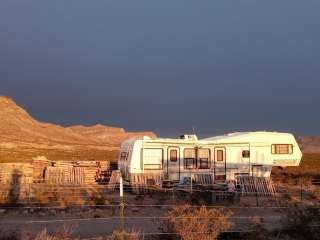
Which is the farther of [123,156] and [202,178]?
[123,156]

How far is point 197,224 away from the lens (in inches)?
407

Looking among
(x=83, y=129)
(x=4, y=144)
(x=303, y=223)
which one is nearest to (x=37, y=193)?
(x=303, y=223)

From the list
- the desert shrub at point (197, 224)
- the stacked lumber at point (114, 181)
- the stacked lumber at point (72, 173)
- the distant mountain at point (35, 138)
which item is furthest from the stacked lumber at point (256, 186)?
the distant mountain at point (35, 138)

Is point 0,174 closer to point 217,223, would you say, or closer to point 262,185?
point 262,185

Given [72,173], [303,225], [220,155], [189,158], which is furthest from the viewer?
[72,173]

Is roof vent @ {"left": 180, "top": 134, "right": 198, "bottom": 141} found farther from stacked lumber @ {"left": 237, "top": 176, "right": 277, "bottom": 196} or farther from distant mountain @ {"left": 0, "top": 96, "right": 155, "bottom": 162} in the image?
distant mountain @ {"left": 0, "top": 96, "right": 155, "bottom": 162}

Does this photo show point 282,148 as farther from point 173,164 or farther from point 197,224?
point 197,224

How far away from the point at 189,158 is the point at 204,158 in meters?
0.66

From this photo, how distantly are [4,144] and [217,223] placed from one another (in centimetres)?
6009

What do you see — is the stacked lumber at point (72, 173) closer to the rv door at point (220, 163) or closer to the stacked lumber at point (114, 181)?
the stacked lumber at point (114, 181)

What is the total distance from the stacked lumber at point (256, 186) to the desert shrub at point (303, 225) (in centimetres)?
841

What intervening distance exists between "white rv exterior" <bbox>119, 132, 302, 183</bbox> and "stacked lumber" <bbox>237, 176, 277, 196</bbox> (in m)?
1.02

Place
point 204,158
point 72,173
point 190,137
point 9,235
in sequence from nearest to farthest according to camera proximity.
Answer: point 9,235
point 204,158
point 190,137
point 72,173

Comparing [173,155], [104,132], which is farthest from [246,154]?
[104,132]
